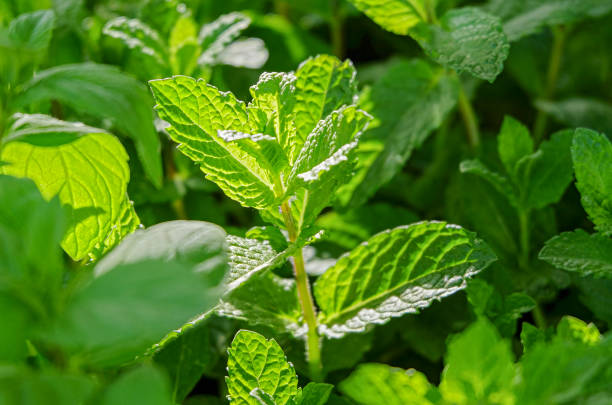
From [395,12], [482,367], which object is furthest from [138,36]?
[482,367]

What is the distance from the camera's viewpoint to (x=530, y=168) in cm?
94

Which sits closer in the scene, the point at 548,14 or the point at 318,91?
the point at 318,91

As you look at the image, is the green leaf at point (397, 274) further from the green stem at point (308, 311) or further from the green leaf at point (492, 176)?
the green leaf at point (492, 176)

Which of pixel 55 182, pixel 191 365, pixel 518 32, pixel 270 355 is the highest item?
pixel 518 32

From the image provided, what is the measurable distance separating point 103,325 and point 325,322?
17.7 inches

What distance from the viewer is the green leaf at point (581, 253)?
74 centimetres

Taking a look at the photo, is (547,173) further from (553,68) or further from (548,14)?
(553,68)

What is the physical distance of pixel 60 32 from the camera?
1.10 meters

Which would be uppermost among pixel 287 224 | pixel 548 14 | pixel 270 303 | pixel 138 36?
pixel 548 14

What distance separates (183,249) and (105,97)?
21 centimetres

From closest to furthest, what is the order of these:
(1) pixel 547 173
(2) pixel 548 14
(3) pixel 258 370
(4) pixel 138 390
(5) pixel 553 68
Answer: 1. (4) pixel 138 390
2. (3) pixel 258 370
3. (1) pixel 547 173
4. (2) pixel 548 14
5. (5) pixel 553 68

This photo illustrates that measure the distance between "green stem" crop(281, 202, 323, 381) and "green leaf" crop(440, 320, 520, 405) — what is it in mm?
297

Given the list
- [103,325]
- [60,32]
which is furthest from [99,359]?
[60,32]

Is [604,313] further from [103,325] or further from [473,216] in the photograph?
[103,325]
